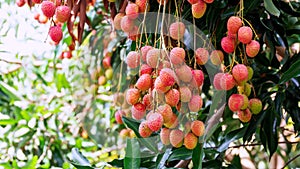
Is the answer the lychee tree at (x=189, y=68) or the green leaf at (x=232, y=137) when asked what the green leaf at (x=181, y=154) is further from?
the green leaf at (x=232, y=137)

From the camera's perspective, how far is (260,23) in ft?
2.70

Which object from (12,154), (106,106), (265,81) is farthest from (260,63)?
(12,154)

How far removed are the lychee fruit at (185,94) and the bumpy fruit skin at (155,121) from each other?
5 centimetres

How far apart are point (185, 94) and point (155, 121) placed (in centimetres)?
6

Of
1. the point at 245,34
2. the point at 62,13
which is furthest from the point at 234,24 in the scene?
the point at 62,13

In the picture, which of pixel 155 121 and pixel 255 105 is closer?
pixel 155 121

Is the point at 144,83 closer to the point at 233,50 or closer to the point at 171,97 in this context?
the point at 171,97

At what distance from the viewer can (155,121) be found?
1.90ft

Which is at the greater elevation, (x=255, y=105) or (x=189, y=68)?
(x=189, y=68)

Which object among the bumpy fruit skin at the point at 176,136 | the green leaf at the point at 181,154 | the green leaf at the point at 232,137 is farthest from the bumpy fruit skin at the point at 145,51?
the green leaf at the point at 232,137

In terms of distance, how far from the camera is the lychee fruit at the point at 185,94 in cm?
60

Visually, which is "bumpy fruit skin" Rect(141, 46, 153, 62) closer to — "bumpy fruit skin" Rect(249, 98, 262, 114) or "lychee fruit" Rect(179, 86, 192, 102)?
"lychee fruit" Rect(179, 86, 192, 102)

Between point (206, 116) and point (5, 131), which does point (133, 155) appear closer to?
point (206, 116)

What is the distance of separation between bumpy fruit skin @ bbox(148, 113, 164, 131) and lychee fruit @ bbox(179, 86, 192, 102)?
46mm
